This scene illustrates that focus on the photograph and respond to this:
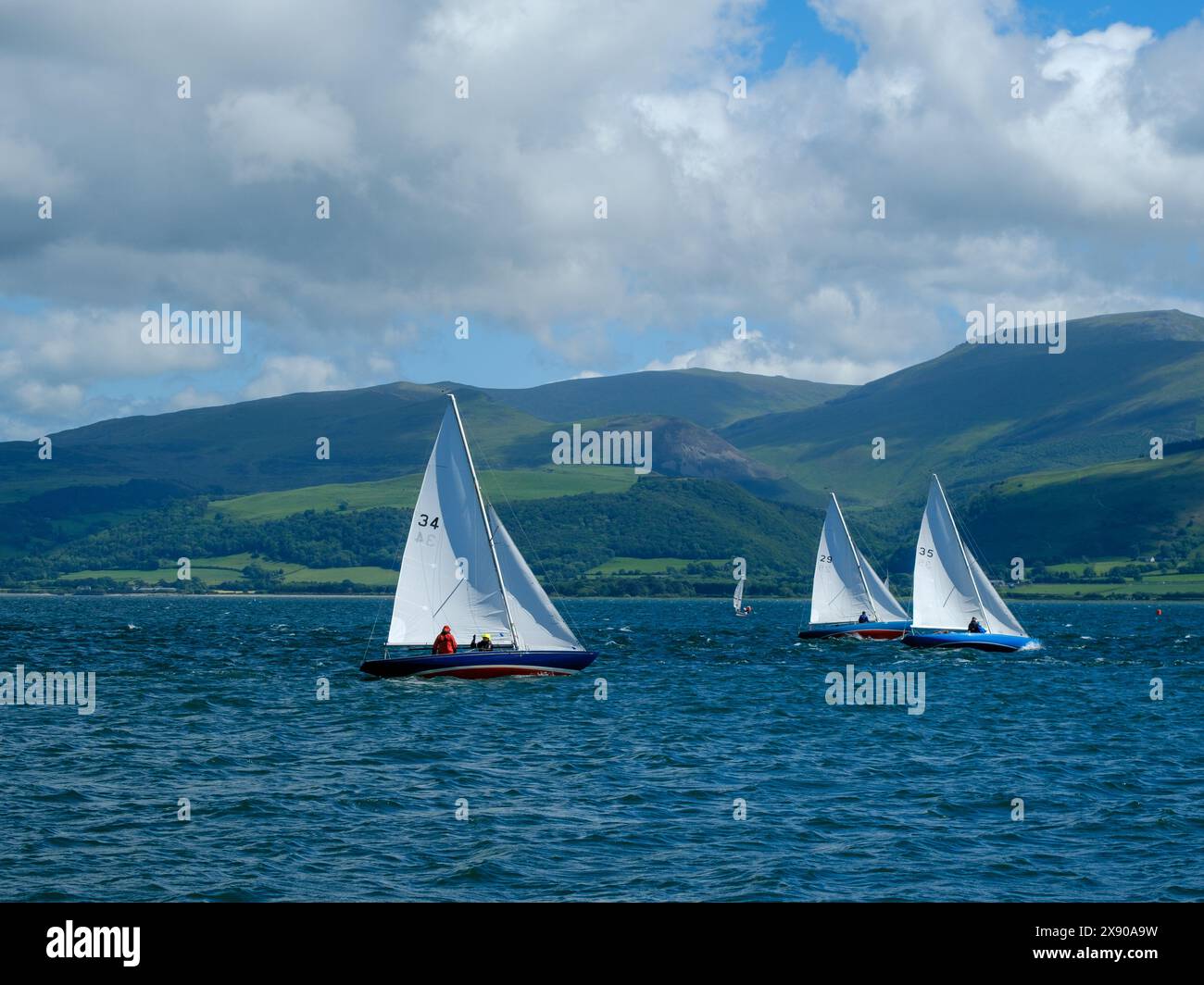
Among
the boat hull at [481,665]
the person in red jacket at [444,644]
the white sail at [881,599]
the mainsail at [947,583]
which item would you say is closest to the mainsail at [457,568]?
the person in red jacket at [444,644]

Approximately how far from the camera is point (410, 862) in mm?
26672

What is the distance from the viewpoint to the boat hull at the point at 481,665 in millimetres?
61812

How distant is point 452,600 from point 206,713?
13.2 meters

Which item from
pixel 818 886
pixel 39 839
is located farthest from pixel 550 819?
pixel 39 839

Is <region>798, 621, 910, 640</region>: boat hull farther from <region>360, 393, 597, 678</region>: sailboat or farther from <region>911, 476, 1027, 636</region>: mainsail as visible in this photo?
<region>360, 393, 597, 678</region>: sailboat

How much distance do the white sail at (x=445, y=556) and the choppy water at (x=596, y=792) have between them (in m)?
3.59

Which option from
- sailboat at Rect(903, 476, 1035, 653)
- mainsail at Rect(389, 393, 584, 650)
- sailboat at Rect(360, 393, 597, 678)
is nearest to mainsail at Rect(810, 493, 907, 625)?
sailboat at Rect(903, 476, 1035, 653)

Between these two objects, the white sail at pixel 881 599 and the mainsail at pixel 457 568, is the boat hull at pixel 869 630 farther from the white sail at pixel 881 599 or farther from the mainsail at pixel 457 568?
the mainsail at pixel 457 568

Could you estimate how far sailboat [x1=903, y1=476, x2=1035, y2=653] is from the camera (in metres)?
91.2

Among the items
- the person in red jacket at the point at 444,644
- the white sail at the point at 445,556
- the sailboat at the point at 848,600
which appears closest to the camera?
the white sail at the point at 445,556

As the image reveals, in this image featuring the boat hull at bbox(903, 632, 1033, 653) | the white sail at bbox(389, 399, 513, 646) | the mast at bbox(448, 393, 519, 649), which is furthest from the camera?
the boat hull at bbox(903, 632, 1033, 653)

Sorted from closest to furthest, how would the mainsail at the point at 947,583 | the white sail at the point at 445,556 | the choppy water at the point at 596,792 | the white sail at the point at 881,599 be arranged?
the choppy water at the point at 596,792, the white sail at the point at 445,556, the mainsail at the point at 947,583, the white sail at the point at 881,599

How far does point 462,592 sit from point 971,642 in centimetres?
4373
